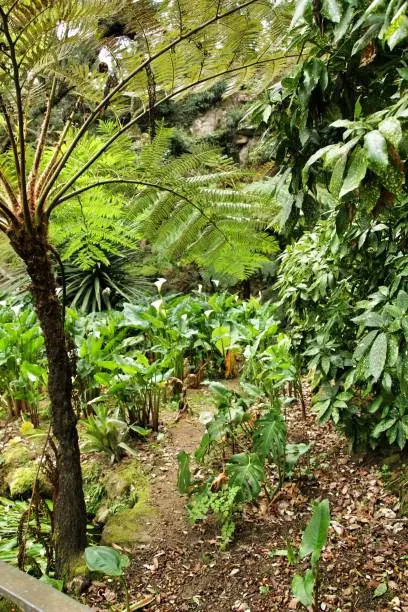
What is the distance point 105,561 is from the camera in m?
1.51

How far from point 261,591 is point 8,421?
2506 millimetres

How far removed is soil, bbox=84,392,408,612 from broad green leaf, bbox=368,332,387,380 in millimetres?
796

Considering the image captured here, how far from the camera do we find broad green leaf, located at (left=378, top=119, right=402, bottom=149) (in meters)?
0.85

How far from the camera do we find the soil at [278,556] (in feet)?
5.55

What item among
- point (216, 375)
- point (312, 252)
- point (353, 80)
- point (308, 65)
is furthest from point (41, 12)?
point (216, 375)

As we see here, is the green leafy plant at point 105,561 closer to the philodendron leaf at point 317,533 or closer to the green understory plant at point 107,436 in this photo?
the philodendron leaf at point 317,533

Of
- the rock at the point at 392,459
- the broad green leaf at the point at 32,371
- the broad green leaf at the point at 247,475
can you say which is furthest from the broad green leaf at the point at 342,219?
the broad green leaf at the point at 32,371

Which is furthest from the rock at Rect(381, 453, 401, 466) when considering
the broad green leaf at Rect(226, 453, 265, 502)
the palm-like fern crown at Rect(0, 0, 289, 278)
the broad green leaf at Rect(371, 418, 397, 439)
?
the palm-like fern crown at Rect(0, 0, 289, 278)

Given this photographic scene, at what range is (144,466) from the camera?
2.69m

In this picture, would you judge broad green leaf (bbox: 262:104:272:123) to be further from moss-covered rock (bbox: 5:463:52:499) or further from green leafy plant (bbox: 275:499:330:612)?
moss-covered rock (bbox: 5:463:52:499)

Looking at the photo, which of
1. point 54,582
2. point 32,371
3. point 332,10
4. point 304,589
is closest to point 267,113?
point 332,10

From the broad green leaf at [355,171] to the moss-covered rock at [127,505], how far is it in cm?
181

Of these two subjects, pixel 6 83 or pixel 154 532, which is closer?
pixel 6 83

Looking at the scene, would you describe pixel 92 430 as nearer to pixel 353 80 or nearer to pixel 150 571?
pixel 150 571
